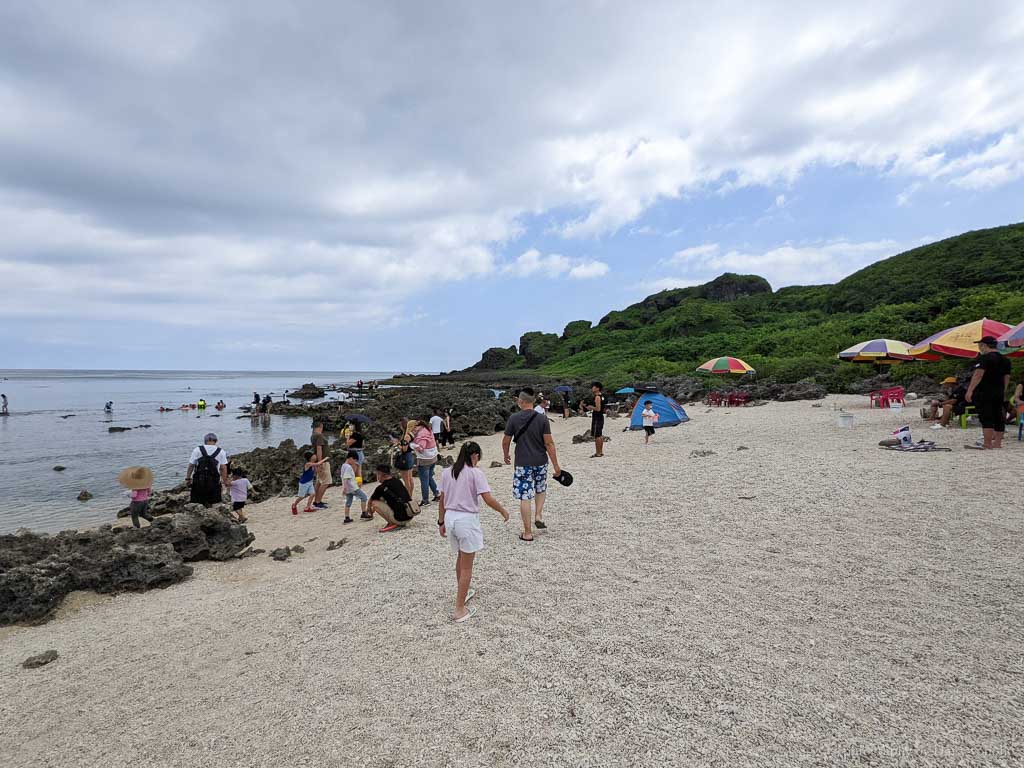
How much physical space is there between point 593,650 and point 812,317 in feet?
218

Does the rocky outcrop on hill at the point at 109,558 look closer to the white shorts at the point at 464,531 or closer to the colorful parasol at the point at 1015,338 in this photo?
the white shorts at the point at 464,531

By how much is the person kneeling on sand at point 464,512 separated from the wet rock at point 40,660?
4337mm

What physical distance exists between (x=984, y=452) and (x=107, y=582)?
15.3 m

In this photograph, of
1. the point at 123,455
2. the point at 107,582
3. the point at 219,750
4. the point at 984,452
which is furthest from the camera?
the point at 123,455

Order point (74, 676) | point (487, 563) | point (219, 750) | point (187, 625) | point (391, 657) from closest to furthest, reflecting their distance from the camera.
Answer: point (219, 750) → point (391, 657) → point (74, 676) → point (187, 625) → point (487, 563)

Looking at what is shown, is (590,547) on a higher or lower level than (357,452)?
lower

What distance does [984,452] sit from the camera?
988 centimetres

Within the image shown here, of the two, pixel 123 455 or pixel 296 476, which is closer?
pixel 296 476

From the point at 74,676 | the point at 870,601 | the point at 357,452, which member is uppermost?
the point at 357,452

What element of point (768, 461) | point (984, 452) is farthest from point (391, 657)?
point (984, 452)

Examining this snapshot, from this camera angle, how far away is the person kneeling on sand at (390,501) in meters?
9.12

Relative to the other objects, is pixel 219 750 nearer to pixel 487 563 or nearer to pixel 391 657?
pixel 391 657

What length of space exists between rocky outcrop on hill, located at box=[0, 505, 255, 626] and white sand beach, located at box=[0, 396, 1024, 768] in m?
0.30

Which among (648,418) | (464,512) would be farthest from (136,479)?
(648,418)
